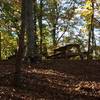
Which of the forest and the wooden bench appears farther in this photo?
the wooden bench

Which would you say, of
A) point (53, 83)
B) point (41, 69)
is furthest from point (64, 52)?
point (53, 83)

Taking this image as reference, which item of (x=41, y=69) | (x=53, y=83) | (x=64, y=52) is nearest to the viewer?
(x=53, y=83)

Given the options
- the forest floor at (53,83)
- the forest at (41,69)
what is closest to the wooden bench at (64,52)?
the forest at (41,69)

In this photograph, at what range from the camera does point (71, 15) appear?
38531 millimetres

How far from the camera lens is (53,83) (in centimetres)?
1405

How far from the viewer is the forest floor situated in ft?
38.5

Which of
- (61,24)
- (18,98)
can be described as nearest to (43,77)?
(18,98)

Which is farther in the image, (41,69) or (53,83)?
(41,69)

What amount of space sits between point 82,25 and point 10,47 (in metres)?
10.1

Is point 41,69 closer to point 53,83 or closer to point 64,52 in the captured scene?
point 53,83

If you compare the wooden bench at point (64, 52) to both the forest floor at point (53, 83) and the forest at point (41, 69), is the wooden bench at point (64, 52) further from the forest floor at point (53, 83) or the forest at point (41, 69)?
the forest floor at point (53, 83)

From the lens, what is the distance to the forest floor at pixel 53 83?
462 inches

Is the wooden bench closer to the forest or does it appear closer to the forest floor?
the forest

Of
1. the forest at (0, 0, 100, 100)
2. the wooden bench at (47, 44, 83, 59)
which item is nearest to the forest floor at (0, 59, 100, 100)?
the forest at (0, 0, 100, 100)
